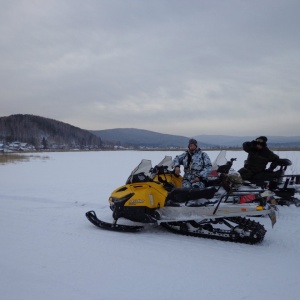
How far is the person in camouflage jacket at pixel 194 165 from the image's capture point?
240 inches

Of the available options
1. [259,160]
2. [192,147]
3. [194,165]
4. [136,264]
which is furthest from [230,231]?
[259,160]

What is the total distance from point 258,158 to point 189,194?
2.69 m

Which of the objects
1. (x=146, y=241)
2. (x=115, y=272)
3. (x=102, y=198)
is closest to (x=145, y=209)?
(x=146, y=241)

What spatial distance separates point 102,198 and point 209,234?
12.7 ft

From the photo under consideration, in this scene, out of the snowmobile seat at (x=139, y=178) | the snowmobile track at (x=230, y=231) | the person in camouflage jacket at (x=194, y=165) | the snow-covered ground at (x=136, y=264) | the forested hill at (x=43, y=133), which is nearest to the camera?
the snow-covered ground at (x=136, y=264)

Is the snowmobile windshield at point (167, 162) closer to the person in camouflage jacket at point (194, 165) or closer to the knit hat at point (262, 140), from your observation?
the person in camouflage jacket at point (194, 165)

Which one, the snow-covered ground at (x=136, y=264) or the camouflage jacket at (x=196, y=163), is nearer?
the snow-covered ground at (x=136, y=264)

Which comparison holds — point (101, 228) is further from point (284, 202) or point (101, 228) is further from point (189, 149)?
point (284, 202)

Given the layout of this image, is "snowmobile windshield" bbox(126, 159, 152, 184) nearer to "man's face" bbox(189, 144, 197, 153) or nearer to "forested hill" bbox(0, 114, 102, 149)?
"man's face" bbox(189, 144, 197, 153)

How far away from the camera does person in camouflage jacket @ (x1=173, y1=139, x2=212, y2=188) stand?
240 inches

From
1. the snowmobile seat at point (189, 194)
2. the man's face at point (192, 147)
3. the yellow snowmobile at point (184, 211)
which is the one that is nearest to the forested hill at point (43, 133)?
the man's face at point (192, 147)

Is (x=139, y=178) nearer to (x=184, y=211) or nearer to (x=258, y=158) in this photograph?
(x=184, y=211)

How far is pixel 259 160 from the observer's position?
681cm

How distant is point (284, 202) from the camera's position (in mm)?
6453
